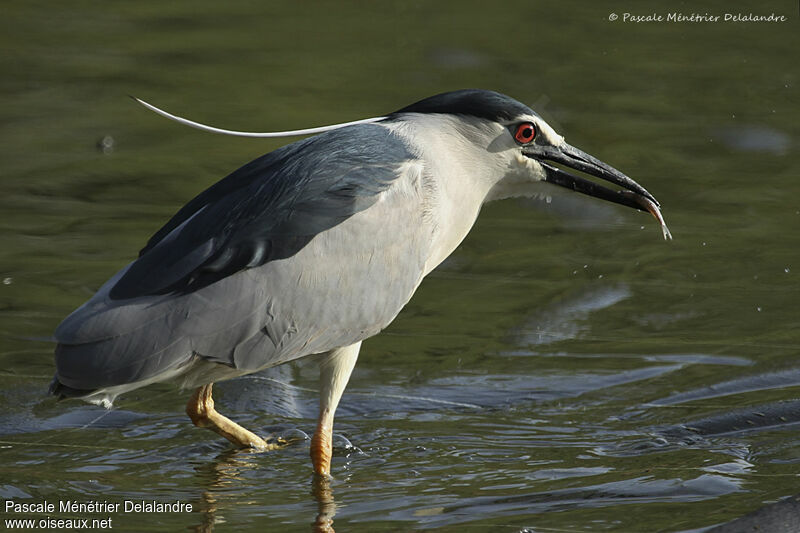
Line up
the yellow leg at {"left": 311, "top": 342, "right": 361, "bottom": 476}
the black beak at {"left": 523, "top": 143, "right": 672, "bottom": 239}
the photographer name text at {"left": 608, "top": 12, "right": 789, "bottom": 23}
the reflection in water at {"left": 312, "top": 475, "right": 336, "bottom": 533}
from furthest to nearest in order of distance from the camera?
the photographer name text at {"left": 608, "top": 12, "right": 789, "bottom": 23}, the black beak at {"left": 523, "top": 143, "right": 672, "bottom": 239}, the yellow leg at {"left": 311, "top": 342, "right": 361, "bottom": 476}, the reflection in water at {"left": 312, "top": 475, "right": 336, "bottom": 533}

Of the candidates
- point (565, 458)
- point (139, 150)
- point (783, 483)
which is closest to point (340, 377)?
point (565, 458)

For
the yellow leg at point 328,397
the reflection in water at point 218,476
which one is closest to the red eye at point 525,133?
the yellow leg at point 328,397

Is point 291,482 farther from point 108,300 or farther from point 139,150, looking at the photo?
point 139,150

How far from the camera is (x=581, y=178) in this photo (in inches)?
218

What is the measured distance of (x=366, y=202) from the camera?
506cm

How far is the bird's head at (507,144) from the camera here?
547 centimetres

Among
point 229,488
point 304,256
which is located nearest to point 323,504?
point 229,488

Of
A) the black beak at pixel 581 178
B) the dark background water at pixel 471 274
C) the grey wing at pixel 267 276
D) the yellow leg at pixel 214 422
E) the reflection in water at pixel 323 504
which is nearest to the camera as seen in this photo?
the reflection in water at pixel 323 504

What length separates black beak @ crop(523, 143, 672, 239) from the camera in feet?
18.2

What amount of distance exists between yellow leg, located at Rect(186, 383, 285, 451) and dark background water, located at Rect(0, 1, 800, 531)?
Answer: 94 millimetres

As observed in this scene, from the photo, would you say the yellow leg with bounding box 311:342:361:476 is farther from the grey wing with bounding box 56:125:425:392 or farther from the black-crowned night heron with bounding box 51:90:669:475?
the grey wing with bounding box 56:125:425:392

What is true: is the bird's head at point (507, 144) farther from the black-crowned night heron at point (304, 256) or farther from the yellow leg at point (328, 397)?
the yellow leg at point (328, 397)

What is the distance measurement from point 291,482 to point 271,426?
0.64m

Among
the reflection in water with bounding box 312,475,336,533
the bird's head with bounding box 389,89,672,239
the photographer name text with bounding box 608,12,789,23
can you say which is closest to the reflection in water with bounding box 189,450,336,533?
the reflection in water with bounding box 312,475,336,533
